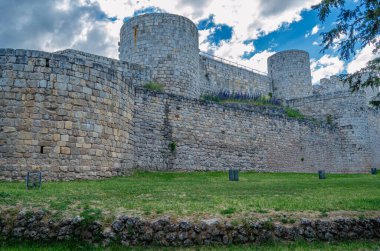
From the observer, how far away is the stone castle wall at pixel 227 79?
96.1 ft

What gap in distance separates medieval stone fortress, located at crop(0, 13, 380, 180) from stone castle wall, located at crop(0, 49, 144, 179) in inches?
1.2

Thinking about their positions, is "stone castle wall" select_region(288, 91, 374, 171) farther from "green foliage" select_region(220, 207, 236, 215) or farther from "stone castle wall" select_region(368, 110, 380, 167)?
"green foliage" select_region(220, 207, 236, 215)

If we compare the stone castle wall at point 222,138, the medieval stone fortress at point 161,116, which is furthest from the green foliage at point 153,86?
the stone castle wall at point 222,138

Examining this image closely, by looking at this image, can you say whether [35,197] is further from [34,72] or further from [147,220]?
[34,72]

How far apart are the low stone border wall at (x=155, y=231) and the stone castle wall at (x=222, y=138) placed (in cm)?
990

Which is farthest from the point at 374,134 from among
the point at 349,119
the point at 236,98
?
the point at 236,98

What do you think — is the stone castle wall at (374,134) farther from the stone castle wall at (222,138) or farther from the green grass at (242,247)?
the green grass at (242,247)

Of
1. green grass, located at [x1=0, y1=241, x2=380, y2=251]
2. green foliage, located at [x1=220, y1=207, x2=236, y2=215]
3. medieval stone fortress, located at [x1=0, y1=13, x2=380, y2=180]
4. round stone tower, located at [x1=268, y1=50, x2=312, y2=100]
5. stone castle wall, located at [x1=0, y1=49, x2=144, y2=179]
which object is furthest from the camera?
round stone tower, located at [x1=268, y1=50, x2=312, y2=100]

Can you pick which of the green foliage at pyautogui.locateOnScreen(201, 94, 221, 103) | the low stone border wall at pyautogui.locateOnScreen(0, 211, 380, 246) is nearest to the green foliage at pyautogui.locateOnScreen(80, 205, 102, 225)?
the low stone border wall at pyautogui.locateOnScreen(0, 211, 380, 246)

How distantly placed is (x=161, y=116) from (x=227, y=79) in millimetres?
14557

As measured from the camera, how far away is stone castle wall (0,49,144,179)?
1167 centimetres

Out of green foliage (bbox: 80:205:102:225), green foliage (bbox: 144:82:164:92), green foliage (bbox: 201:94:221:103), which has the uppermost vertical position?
green foliage (bbox: 201:94:221:103)

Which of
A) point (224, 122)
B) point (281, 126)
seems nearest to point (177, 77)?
point (224, 122)

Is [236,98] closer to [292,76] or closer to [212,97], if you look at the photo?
[212,97]
